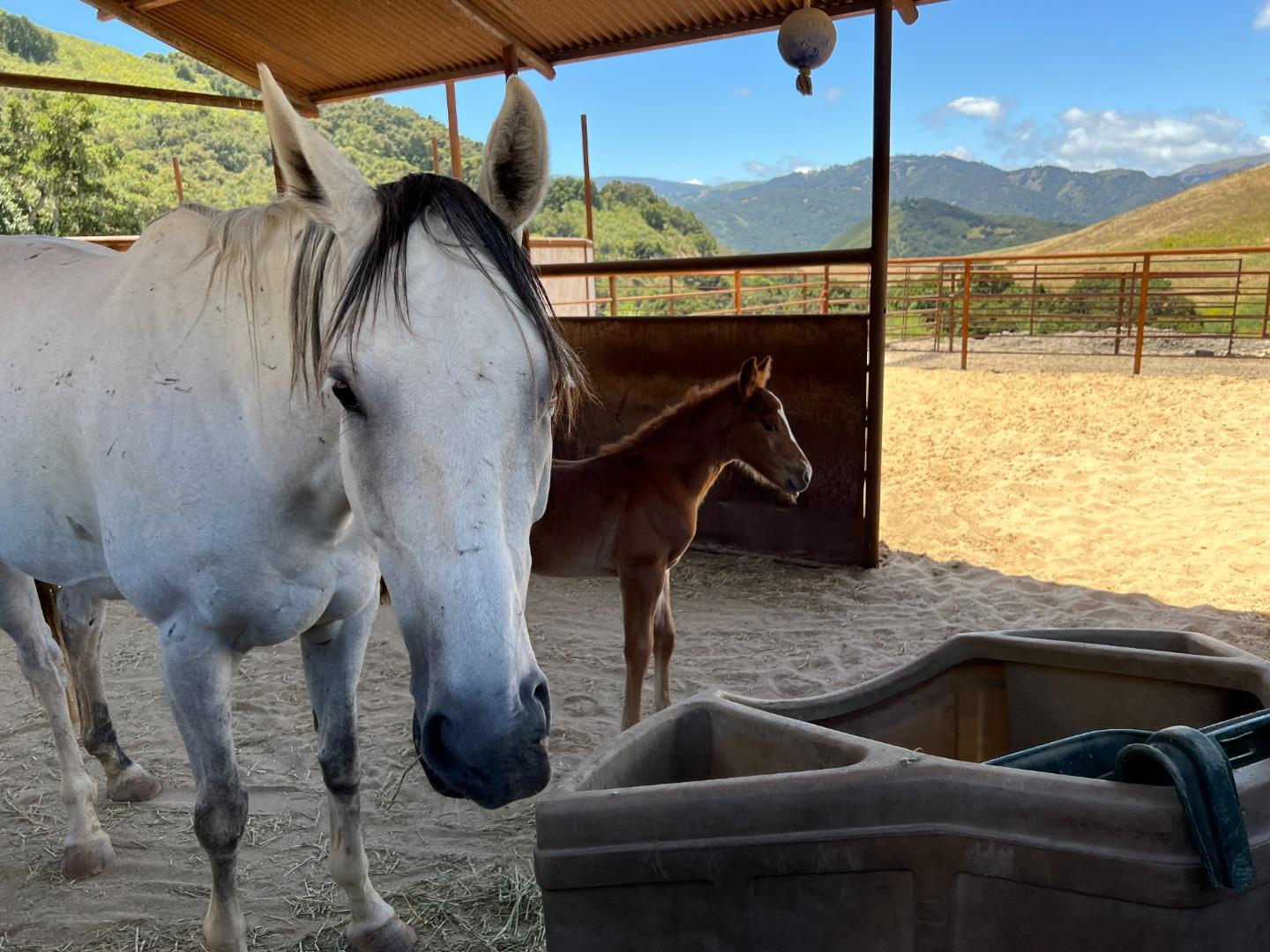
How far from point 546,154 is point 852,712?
128cm

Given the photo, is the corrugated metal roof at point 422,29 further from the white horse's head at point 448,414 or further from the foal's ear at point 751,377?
the white horse's head at point 448,414

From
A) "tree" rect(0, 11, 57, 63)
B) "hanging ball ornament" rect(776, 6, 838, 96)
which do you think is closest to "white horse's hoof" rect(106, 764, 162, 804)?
"hanging ball ornament" rect(776, 6, 838, 96)

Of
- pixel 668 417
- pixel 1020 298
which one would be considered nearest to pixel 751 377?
pixel 668 417

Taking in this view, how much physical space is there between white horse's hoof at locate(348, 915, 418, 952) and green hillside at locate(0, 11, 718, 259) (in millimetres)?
26005

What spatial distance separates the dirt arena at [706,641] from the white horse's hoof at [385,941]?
0.07 meters

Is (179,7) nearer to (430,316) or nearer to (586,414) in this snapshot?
(586,414)

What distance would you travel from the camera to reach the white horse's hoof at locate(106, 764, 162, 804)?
114 inches

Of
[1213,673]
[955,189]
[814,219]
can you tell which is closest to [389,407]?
[1213,673]

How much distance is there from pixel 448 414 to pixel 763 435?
9.36ft

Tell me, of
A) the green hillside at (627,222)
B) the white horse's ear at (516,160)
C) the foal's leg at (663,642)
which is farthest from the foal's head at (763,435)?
the green hillside at (627,222)

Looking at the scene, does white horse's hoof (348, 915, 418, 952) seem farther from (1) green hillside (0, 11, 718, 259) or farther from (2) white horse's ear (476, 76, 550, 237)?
(1) green hillside (0, 11, 718, 259)

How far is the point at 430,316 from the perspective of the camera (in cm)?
116

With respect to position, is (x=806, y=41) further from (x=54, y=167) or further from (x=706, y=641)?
(x=54, y=167)

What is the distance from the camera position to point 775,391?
16.8 ft
